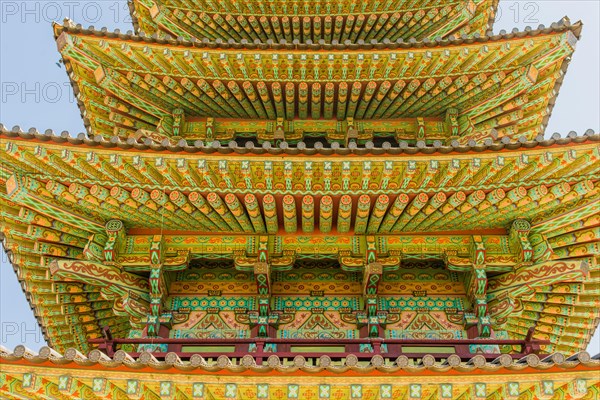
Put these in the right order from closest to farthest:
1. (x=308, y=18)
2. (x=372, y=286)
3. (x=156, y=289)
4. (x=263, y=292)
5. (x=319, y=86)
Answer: (x=156, y=289), (x=372, y=286), (x=263, y=292), (x=319, y=86), (x=308, y=18)

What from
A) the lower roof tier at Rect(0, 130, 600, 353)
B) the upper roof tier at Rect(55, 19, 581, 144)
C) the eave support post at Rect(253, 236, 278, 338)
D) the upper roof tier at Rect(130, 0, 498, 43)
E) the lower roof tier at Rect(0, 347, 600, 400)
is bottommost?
the lower roof tier at Rect(0, 347, 600, 400)

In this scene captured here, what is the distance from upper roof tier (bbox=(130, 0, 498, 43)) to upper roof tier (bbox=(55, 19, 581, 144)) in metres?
2.48

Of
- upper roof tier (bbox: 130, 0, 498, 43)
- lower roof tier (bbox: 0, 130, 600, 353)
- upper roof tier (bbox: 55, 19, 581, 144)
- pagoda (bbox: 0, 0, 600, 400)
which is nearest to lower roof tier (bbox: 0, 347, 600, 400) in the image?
pagoda (bbox: 0, 0, 600, 400)

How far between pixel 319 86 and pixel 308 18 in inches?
106

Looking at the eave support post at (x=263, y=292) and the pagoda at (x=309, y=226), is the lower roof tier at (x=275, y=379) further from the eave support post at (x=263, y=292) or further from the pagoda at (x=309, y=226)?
the eave support post at (x=263, y=292)

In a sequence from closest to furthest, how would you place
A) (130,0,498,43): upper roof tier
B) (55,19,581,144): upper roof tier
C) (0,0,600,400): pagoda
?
(0,0,600,400): pagoda, (55,19,581,144): upper roof tier, (130,0,498,43): upper roof tier

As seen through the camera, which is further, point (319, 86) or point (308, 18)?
point (308, 18)

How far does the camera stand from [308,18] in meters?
15.3

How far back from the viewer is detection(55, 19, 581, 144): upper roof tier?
1259cm

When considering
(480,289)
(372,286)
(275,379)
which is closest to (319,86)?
(372,286)

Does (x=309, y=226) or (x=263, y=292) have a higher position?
(x=309, y=226)

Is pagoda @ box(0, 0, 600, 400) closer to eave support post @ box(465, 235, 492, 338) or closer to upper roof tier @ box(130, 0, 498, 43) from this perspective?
eave support post @ box(465, 235, 492, 338)

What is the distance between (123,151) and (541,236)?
5694 mm

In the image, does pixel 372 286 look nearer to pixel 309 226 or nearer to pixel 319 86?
pixel 309 226
